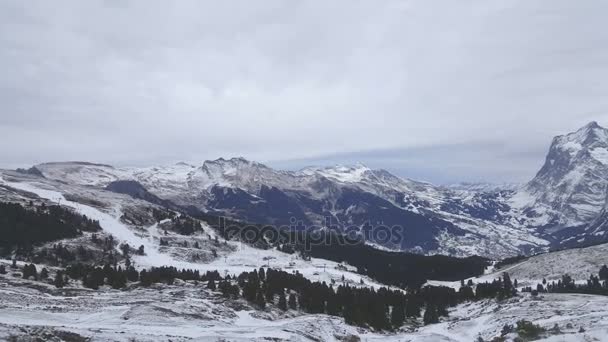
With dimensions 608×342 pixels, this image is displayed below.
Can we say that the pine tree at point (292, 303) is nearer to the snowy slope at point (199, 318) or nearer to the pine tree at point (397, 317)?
the snowy slope at point (199, 318)

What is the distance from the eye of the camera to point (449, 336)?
11006 centimetres

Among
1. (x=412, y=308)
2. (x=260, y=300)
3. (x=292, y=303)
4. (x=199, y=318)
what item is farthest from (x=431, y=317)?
(x=199, y=318)

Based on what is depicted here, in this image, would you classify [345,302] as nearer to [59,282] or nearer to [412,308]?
[412,308]

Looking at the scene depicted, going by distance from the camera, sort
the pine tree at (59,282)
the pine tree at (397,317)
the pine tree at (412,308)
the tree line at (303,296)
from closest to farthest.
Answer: the pine tree at (59,282) → the tree line at (303,296) → the pine tree at (397,317) → the pine tree at (412,308)

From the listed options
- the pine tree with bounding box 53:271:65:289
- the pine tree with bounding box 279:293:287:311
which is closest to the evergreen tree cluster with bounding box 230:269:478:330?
the pine tree with bounding box 279:293:287:311

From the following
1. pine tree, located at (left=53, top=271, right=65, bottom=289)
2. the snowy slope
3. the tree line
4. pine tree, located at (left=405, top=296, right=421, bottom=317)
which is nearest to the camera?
the snowy slope

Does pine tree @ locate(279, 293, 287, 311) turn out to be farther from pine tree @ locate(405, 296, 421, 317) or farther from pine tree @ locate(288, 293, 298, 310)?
pine tree @ locate(405, 296, 421, 317)

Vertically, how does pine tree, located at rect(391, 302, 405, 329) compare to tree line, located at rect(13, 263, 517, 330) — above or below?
below

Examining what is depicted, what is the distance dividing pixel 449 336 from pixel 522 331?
70.9ft

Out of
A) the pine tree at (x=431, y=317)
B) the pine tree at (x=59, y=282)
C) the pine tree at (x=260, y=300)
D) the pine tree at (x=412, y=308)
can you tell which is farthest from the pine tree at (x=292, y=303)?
the pine tree at (x=59, y=282)

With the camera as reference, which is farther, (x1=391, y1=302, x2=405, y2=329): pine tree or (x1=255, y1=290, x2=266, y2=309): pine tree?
(x1=391, y1=302, x2=405, y2=329): pine tree

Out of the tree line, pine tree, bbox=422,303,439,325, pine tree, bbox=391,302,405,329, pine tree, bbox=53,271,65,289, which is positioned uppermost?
pine tree, bbox=53,271,65,289

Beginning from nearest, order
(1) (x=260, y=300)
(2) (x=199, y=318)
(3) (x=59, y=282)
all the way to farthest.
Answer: (2) (x=199, y=318), (3) (x=59, y=282), (1) (x=260, y=300)

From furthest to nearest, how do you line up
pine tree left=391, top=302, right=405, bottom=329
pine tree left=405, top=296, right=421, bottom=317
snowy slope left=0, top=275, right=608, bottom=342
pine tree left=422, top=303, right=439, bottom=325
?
1. pine tree left=405, top=296, right=421, bottom=317
2. pine tree left=422, top=303, right=439, bottom=325
3. pine tree left=391, top=302, right=405, bottom=329
4. snowy slope left=0, top=275, right=608, bottom=342
